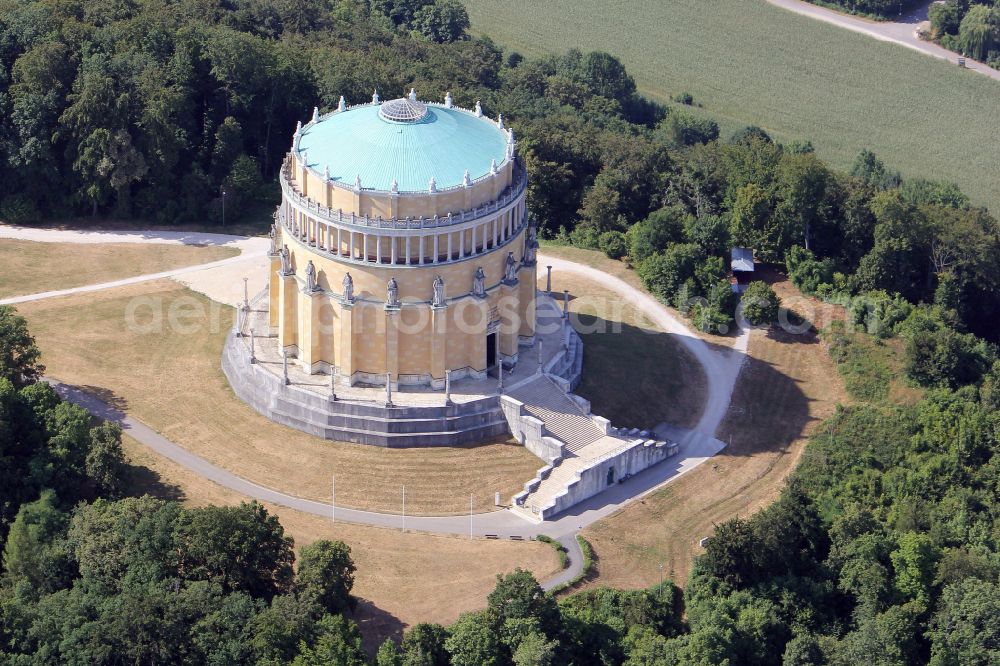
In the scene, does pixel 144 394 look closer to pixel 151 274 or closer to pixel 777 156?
pixel 151 274

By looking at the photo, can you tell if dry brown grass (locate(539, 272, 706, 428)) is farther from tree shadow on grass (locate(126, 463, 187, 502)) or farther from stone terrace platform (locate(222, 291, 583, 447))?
tree shadow on grass (locate(126, 463, 187, 502))

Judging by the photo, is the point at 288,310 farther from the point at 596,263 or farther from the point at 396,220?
the point at 596,263

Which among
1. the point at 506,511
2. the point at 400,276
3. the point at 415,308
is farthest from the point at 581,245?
the point at 506,511

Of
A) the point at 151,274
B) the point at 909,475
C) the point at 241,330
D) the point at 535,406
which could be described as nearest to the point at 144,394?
the point at 241,330

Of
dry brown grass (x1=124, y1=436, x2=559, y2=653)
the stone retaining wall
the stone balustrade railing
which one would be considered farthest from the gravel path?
dry brown grass (x1=124, y1=436, x2=559, y2=653)

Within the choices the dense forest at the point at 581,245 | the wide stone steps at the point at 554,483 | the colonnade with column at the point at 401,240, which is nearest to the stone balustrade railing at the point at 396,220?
the colonnade with column at the point at 401,240
